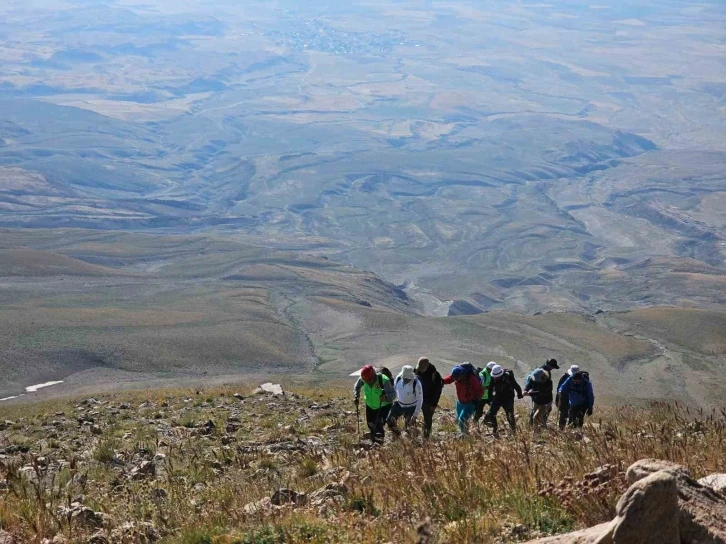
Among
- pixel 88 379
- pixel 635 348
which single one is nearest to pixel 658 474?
pixel 88 379

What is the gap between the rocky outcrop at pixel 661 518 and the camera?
135 inches

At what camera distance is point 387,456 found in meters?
6.66

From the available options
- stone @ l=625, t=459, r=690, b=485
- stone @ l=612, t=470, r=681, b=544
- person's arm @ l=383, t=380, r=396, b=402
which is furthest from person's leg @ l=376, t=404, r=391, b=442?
stone @ l=612, t=470, r=681, b=544

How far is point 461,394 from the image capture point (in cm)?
1217

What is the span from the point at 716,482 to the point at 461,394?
7606 mm

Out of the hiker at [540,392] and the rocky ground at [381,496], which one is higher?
the rocky ground at [381,496]

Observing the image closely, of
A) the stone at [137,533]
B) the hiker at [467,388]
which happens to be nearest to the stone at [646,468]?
the stone at [137,533]

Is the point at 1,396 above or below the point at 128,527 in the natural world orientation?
below

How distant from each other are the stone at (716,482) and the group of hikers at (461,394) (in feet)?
16.5

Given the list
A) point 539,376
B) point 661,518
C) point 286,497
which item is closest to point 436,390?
point 539,376

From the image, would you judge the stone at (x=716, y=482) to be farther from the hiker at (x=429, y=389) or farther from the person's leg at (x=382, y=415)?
the hiker at (x=429, y=389)

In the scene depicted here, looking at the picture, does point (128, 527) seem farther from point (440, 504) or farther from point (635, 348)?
point (635, 348)

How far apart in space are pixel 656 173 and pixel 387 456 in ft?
674

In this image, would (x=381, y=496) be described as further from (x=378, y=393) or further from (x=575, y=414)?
(x=575, y=414)
